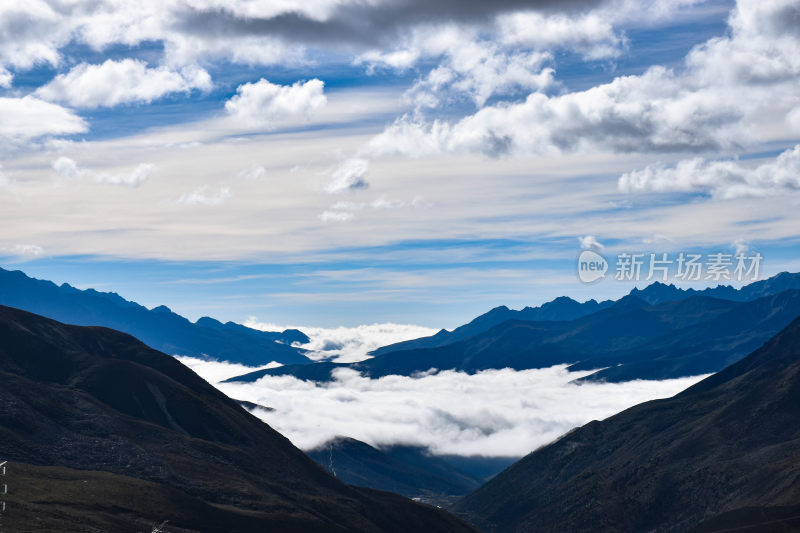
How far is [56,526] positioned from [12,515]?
404 inches

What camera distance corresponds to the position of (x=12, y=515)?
185 meters

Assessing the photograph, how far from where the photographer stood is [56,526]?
190m
